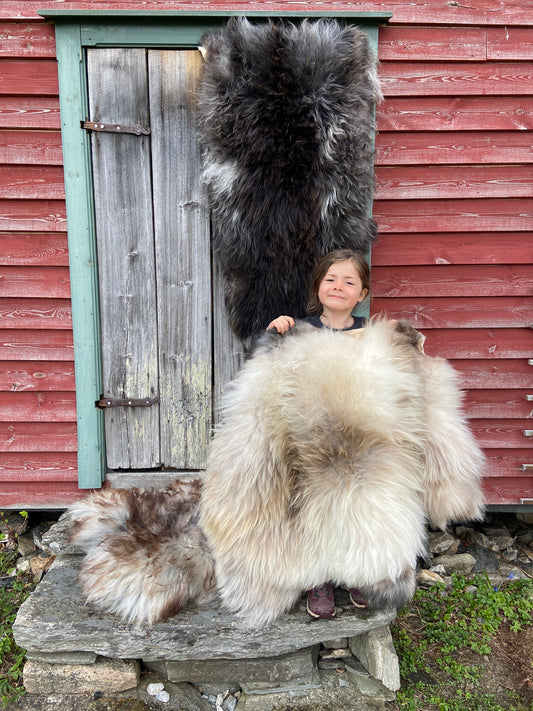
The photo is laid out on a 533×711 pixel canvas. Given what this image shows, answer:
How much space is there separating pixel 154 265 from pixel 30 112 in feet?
3.17

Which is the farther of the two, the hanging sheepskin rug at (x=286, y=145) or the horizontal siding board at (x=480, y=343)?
the horizontal siding board at (x=480, y=343)

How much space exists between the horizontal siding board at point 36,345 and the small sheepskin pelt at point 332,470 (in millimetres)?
1214

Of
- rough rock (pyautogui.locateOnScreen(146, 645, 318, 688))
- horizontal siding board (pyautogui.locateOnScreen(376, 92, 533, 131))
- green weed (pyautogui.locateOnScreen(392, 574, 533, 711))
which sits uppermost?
horizontal siding board (pyautogui.locateOnScreen(376, 92, 533, 131))

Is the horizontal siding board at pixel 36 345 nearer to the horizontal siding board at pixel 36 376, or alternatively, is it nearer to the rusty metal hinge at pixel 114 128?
the horizontal siding board at pixel 36 376

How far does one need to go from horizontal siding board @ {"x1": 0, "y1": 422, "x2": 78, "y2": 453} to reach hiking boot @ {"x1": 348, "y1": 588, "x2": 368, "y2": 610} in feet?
5.59

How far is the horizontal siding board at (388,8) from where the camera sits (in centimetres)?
230

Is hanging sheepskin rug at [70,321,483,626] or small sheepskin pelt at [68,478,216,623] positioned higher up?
hanging sheepskin rug at [70,321,483,626]

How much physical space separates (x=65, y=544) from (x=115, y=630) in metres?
0.65

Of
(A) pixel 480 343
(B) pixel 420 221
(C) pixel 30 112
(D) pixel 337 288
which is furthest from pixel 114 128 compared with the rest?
(A) pixel 480 343

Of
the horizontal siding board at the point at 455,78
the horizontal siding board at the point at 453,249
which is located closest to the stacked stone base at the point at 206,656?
the horizontal siding board at the point at 453,249

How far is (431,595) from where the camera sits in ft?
8.43

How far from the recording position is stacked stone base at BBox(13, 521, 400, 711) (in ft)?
6.02

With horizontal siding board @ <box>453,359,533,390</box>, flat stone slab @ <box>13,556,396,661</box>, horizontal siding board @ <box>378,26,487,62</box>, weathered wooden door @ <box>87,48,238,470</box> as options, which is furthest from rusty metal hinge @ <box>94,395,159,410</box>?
horizontal siding board @ <box>378,26,487,62</box>

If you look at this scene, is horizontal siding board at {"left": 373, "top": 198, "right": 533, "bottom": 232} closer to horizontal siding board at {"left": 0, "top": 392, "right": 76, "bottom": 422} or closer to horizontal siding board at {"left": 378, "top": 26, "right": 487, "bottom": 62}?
horizontal siding board at {"left": 378, "top": 26, "right": 487, "bottom": 62}
